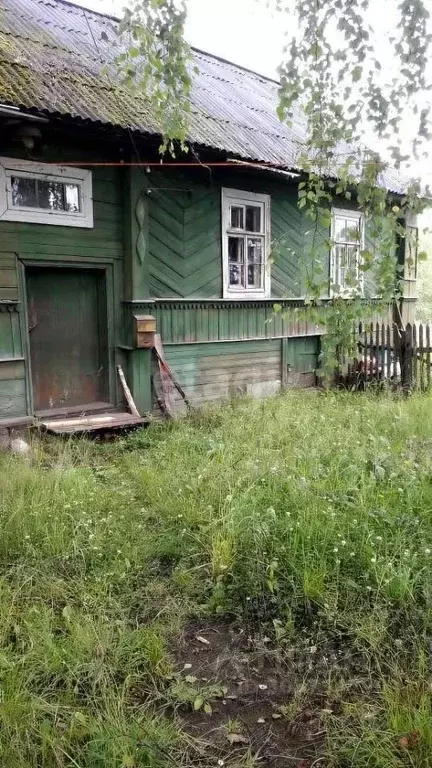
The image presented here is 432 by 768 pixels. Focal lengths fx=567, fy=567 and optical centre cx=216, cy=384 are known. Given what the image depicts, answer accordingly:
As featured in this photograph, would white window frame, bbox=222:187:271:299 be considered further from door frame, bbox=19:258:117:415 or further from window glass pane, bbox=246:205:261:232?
door frame, bbox=19:258:117:415

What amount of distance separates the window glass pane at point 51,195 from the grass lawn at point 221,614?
10.2 ft

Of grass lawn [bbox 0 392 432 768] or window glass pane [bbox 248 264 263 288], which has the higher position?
window glass pane [bbox 248 264 263 288]

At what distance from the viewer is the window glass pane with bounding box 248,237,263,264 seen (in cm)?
875

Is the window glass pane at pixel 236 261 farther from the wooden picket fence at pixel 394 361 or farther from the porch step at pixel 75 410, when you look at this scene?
the porch step at pixel 75 410

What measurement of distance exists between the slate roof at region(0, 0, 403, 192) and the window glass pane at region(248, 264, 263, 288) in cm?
157

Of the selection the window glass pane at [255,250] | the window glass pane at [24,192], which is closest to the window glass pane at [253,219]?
the window glass pane at [255,250]

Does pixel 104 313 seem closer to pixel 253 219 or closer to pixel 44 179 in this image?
pixel 44 179

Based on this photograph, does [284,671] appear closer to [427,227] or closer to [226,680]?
[226,680]

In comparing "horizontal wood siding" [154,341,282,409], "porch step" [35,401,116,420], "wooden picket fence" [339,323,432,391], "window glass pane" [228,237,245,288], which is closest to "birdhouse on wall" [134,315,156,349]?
"horizontal wood siding" [154,341,282,409]

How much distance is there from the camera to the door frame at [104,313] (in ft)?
20.5

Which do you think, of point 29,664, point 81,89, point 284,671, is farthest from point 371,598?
point 81,89

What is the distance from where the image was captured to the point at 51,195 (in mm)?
6391

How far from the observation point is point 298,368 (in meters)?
9.80

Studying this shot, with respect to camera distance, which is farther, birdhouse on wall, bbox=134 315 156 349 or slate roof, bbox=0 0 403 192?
birdhouse on wall, bbox=134 315 156 349
